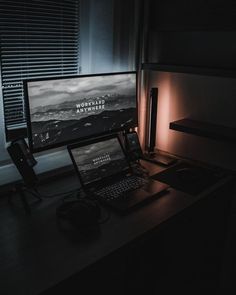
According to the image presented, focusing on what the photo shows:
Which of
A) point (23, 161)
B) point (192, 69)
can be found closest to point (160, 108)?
point (192, 69)

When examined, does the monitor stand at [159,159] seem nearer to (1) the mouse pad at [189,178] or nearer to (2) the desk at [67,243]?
(1) the mouse pad at [189,178]

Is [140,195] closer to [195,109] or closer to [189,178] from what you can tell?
[189,178]

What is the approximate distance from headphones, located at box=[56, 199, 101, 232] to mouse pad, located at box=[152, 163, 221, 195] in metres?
0.49

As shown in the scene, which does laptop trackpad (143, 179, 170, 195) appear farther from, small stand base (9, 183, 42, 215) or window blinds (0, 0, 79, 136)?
window blinds (0, 0, 79, 136)

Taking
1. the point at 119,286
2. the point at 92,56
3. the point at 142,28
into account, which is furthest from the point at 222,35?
the point at 119,286

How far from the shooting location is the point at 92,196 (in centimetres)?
153

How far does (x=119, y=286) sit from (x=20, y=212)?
0.65m

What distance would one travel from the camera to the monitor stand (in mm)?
1990

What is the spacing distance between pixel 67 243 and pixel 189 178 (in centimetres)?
76

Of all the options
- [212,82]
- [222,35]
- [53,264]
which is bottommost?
[53,264]

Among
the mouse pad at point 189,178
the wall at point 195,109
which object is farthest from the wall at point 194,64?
the mouse pad at point 189,178

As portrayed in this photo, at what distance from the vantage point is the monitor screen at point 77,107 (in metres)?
1.47

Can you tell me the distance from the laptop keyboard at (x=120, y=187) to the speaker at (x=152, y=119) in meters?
0.42

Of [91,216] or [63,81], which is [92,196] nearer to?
[91,216]
